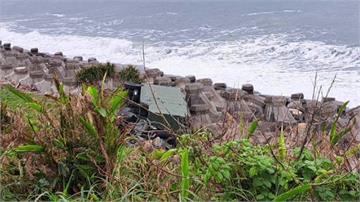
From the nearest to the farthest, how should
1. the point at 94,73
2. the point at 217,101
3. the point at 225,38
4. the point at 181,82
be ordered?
1. the point at 217,101
2. the point at 94,73
3. the point at 181,82
4. the point at 225,38

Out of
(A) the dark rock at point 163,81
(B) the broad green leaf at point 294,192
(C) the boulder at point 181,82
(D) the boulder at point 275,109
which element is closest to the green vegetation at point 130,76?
(A) the dark rock at point 163,81

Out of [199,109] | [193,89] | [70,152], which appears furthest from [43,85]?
[70,152]

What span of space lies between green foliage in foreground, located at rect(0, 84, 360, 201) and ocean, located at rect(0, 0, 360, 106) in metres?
6.75

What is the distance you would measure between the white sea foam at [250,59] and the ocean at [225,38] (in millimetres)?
22

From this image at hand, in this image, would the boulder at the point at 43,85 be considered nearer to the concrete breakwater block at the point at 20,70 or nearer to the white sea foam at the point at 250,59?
the concrete breakwater block at the point at 20,70

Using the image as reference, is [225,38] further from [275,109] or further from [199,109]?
[199,109]

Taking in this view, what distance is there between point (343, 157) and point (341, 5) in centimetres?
2451

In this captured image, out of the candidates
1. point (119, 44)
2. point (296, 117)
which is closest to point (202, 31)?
point (119, 44)

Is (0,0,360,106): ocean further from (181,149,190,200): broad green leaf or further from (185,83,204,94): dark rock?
(181,149,190,200): broad green leaf

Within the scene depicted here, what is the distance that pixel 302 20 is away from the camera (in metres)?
21.1

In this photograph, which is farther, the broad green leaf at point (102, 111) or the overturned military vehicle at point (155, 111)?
the overturned military vehicle at point (155, 111)

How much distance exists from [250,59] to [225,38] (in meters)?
4.08

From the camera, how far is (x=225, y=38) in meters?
17.9

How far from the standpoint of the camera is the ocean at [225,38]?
12.1 m
